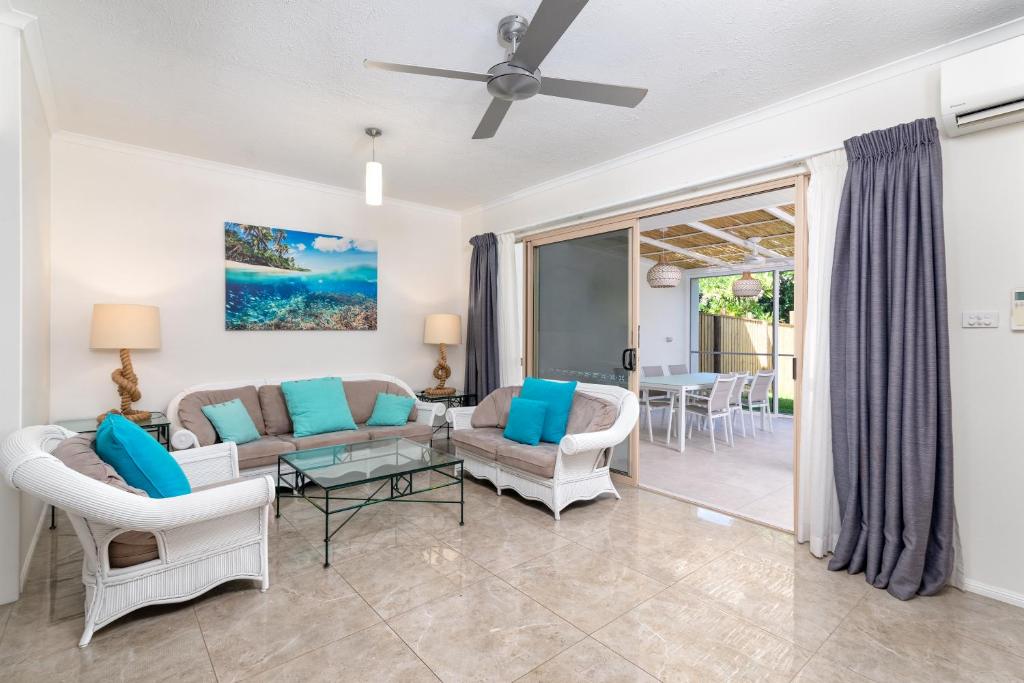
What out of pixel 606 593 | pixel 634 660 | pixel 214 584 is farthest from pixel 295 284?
pixel 634 660

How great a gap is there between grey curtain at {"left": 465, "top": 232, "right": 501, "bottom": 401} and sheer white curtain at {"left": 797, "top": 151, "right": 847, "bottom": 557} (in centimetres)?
280

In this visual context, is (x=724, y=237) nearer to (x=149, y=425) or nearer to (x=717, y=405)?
(x=717, y=405)

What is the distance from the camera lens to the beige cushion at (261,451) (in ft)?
11.4

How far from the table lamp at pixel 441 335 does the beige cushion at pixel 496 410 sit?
3.19ft

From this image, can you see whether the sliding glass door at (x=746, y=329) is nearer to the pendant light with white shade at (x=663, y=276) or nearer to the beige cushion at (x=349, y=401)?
the pendant light with white shade at (x=663, y=276)

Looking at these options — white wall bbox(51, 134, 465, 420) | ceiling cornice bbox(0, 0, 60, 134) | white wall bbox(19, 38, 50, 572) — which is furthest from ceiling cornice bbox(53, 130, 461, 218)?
ceiling cornice bbox(0, 0, 60, 134)

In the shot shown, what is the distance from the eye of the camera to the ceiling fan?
1.92 m

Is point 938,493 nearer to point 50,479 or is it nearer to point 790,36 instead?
point 790,36

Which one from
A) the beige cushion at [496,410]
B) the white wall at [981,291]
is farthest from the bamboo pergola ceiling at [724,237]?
the beige cushion at [496,410]

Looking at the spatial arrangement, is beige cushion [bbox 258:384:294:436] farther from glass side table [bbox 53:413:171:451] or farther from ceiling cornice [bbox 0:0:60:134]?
ceiling cornice [bbox 0:0:60:134]

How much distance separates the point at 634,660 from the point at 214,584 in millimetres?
1792

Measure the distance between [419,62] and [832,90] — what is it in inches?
89.8

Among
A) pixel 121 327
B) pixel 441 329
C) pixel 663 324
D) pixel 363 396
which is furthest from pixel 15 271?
pixel 663 324

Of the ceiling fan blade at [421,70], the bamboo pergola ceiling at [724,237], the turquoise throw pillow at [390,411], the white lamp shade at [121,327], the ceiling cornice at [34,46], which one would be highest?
the ceiling cornice at [34,46]
